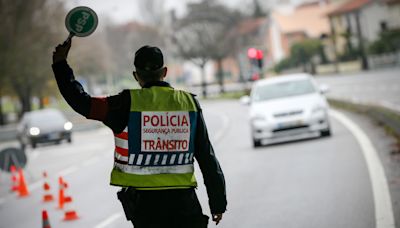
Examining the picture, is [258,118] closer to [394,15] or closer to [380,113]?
[380,113]

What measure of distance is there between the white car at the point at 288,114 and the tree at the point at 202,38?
49.4 m

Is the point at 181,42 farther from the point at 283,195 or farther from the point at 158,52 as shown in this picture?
the point at 158,52

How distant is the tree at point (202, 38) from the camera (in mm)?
78812

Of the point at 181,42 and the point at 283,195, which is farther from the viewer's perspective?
the point at 181,42

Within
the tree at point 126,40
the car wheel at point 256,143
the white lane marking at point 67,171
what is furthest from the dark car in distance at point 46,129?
the tree at point 126,40

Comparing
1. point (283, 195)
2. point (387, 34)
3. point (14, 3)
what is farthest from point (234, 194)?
point (387, 34)

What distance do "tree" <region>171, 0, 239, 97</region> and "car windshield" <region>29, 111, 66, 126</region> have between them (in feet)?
110

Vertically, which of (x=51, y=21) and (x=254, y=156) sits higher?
(x=51, y=21)

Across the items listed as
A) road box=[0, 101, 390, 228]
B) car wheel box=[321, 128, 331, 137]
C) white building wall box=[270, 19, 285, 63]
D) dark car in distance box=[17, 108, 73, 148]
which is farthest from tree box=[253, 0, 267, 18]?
car wheel box=[321, 128, 331, 137]

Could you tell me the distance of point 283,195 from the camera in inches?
491

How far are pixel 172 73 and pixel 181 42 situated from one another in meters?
69.3

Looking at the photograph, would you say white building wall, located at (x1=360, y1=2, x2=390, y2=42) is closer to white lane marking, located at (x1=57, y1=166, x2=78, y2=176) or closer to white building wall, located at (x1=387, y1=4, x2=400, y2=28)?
white building wall, located at (x1=387, y1=4, x2=400, y2=28)

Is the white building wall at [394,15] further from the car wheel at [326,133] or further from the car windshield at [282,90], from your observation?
the car wheel at [326,133]

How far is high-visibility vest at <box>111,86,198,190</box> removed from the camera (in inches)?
203
